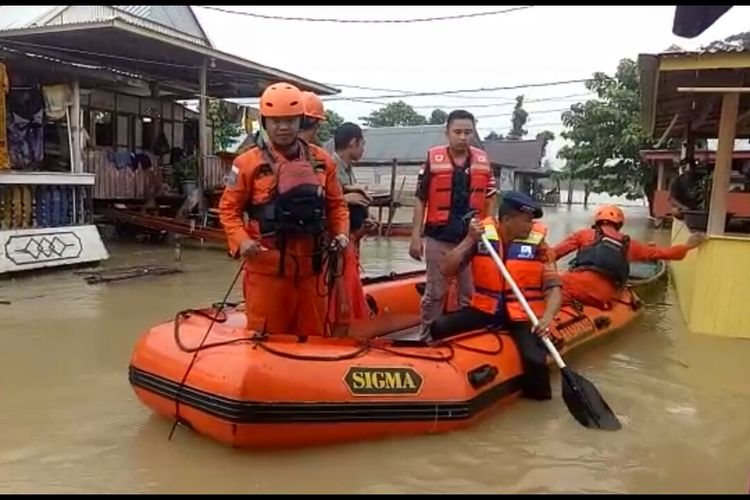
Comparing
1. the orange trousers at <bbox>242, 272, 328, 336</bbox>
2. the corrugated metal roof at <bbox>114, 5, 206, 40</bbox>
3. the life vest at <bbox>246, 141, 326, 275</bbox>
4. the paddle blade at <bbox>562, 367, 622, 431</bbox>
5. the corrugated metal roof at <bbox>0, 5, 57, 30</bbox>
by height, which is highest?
the corrugated metal roof at <bbox>114, 5, 206, 40</bbox>

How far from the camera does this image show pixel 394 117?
4825 cm

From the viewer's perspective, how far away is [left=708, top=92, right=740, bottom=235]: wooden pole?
586 cm

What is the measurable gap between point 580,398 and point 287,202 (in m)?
1.77

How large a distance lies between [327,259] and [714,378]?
270 cm

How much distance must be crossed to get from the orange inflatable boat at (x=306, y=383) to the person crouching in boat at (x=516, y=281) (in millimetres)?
211

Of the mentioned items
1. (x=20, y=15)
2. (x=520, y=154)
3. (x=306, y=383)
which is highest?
(x=20, y=15)

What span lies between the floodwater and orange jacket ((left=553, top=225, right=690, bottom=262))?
712mm

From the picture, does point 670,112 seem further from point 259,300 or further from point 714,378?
point 259,300

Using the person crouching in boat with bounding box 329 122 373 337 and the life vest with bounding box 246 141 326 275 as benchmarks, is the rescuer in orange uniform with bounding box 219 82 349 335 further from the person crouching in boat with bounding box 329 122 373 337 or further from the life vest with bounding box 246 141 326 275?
the person crouching in boat with bounding box 329 122 373 337

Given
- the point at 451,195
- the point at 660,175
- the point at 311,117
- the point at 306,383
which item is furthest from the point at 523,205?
the point at 660,175

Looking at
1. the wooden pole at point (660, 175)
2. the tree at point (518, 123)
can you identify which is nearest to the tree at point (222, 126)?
the wooden pole at point (660, 175)

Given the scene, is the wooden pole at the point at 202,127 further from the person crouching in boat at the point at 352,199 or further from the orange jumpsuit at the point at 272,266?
the orange jumpsuit at the point at 272,266

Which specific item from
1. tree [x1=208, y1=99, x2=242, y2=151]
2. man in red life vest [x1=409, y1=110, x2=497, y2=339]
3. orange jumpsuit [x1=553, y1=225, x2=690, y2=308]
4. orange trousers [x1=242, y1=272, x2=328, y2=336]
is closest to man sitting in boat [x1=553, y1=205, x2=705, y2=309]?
orange jumpsuit [x1=553, y1=225, x2=690, y2=308]

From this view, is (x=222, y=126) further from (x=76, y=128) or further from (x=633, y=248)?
(x=633, y=248)
